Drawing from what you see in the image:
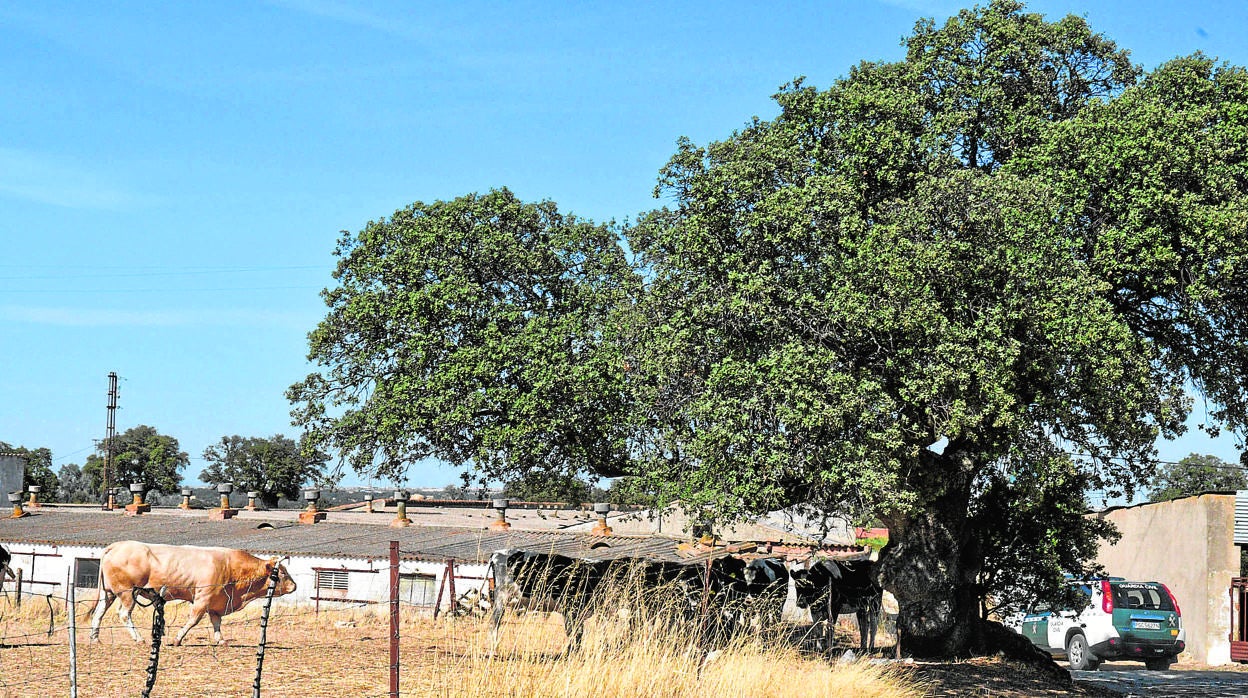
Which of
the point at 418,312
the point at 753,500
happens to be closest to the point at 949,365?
the point at 753,500

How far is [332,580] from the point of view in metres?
31.7

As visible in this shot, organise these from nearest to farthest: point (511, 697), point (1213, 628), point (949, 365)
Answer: point (511, 697), point (949, 365), point (1213, 628)

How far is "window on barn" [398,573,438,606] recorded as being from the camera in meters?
30.5

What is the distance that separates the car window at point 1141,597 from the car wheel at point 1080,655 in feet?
4.75

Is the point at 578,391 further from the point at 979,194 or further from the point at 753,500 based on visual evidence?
the point at 979,194

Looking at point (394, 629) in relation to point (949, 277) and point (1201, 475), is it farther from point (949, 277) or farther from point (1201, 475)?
point (1201, 475)

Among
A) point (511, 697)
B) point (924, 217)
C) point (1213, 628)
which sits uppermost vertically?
point (924, 217)

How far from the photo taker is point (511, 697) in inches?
421

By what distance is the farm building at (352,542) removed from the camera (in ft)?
90.8

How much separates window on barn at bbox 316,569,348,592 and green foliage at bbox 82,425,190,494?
6525cm

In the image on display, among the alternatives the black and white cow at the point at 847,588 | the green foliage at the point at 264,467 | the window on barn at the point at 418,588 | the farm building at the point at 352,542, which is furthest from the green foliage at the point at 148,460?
the black and white cow at the point at 847,588

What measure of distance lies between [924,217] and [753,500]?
4779 mm

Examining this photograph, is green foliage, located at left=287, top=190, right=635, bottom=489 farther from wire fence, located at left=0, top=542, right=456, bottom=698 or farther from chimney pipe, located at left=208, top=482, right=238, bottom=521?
chimney pipe, located at left=208, top=482, right=238, bottom=521

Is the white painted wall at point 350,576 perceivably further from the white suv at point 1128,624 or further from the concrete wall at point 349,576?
the white suv at point 1128,624
